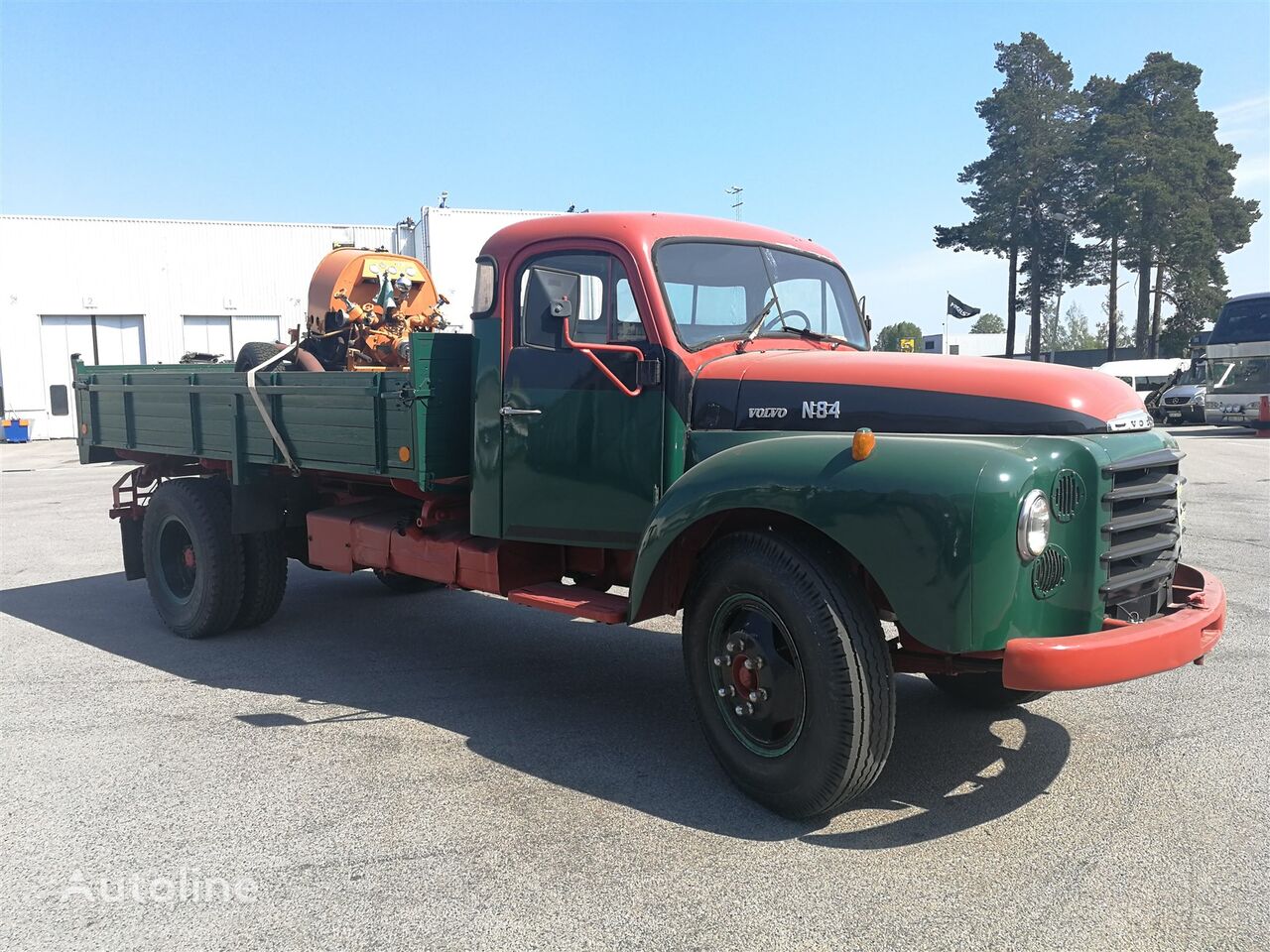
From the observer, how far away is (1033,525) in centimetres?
322

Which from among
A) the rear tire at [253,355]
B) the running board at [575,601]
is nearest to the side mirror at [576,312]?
the running board at [575,601]

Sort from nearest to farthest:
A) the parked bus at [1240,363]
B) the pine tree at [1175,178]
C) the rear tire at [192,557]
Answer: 1. the rear tire at [192,557]
2. the parked bus at [1240,363]
3. the pine tree at [1175,178]

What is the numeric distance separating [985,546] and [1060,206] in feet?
135

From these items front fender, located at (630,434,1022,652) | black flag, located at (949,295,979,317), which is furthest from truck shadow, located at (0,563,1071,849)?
black flag, located at (949,295,979,317)

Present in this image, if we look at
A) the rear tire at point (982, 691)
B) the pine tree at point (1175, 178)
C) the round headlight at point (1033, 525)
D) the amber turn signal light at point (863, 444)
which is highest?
the pine tree at point (1175, 178)

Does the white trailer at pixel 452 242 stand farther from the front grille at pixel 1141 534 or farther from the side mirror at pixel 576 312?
the front grille at pixel 1141 534

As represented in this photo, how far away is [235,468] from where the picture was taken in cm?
603

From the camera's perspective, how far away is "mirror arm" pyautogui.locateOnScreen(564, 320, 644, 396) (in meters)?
4.25

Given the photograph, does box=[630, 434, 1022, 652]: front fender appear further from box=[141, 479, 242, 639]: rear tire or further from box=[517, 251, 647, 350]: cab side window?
box=[141, 479, 242, 639]: rear tire

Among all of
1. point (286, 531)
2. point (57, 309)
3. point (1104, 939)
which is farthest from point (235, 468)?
point (57, 309)

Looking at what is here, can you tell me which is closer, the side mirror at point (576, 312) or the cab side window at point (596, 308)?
the side mirror at point (576, 312)

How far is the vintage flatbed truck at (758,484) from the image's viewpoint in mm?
3285

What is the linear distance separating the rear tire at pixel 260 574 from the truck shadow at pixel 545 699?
15 centimetres

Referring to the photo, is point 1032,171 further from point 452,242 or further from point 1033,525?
point 1033,525
